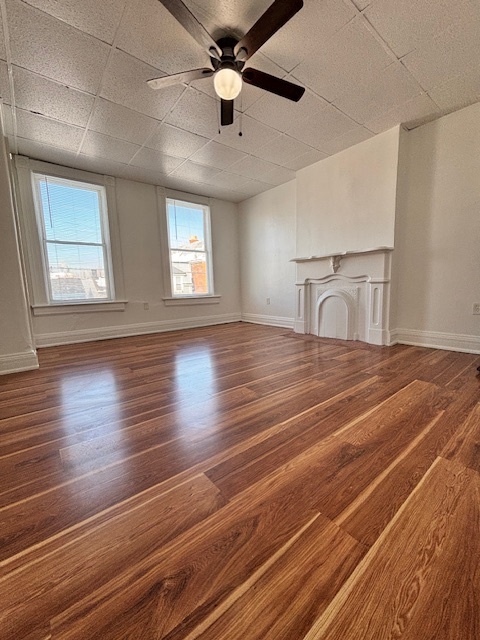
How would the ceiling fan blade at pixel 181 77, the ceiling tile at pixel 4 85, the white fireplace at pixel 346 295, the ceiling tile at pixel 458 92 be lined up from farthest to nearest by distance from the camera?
the white fireplace at pixel 346 295, the ceiling tile at pixel 458 92, the ceiling tile at pixel 4 85, the ceiling fan blade at pixel 181 77

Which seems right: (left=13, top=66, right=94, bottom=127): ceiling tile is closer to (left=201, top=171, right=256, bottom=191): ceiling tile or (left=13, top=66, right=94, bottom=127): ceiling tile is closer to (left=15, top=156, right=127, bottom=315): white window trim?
(left=15, top=156, right=127, bottom=315): white window trim

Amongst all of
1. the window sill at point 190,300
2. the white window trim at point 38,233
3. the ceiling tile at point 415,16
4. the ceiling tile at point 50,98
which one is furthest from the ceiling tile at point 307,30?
the window sill at point 190,300

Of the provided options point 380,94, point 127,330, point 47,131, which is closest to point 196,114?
point 47,131

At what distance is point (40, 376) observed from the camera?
2.45 m

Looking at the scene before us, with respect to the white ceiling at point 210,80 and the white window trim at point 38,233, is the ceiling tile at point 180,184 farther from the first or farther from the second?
the white window trim at point 38,233

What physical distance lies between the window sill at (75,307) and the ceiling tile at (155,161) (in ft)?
6.70

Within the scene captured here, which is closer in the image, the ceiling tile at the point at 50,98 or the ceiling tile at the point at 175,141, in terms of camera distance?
the ceiling tile at the point at 50,98

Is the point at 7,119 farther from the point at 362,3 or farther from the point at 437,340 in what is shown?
the point at 437,340

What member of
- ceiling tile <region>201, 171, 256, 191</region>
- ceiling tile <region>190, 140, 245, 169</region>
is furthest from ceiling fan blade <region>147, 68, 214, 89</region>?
ceiling tile <region>201, 171, 256, 191</region>

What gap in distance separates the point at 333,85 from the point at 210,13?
1206 mm

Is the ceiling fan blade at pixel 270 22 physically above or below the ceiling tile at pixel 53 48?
below

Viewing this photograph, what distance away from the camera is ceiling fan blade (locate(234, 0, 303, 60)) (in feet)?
4.62

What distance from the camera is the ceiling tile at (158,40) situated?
1.67 metres

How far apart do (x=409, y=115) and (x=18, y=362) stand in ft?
15.6
